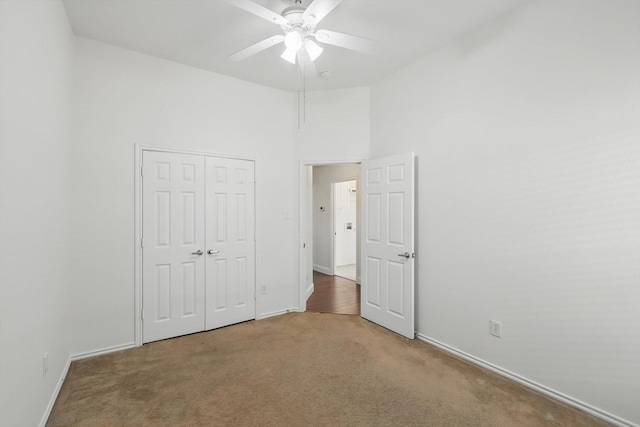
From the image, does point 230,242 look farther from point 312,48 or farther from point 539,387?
point 539,387

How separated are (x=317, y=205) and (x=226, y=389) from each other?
4693mm

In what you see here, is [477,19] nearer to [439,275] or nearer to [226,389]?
[439,275]

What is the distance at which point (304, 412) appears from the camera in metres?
2.00

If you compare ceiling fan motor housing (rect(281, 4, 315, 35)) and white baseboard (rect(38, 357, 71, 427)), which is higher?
ceiling fan motor housing (rect(281, 4, 315, 35))

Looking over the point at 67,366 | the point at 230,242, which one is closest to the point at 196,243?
the point at 230,242

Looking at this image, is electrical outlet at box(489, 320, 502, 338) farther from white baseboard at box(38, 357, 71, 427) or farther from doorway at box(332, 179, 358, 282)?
doorway at box(332, 179, 358, 282)

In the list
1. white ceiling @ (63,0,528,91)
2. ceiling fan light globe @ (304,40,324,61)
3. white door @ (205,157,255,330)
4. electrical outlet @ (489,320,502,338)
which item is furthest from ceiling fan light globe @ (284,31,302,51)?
electrical outlet @ (489,320,502,338)

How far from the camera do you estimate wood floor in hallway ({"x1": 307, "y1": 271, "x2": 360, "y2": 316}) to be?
13.6 feet

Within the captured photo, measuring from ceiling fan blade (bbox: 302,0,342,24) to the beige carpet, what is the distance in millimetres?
2672

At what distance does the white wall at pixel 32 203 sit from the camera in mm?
1404

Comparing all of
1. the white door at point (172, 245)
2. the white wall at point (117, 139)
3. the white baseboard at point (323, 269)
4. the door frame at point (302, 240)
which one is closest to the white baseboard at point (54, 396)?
the white wall at point (117, 139)

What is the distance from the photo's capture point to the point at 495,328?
2.53m

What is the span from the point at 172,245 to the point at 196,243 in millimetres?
243

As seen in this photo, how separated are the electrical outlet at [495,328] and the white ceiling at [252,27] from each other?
259 cm
